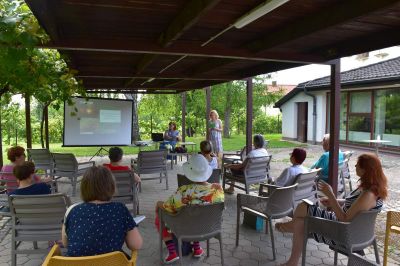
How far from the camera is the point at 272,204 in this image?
3.54m

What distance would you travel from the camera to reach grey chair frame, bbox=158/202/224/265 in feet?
9.27

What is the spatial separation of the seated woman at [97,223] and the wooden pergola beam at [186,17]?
4.65ft

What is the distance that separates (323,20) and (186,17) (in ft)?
4.14

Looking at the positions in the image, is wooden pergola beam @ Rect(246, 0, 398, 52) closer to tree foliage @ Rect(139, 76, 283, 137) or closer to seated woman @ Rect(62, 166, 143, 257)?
seated woman @ Rect(62, 166, 143, 257)

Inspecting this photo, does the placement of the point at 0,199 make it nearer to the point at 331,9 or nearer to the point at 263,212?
the point at 263,212

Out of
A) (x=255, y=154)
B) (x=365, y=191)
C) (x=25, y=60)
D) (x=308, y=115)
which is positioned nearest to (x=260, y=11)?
(x=365, y=191)

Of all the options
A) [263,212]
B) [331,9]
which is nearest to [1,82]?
[263,212]

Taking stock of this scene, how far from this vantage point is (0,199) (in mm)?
3871

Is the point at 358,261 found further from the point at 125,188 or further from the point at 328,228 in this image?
the point at 125,188

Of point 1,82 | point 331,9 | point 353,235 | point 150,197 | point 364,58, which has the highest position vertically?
point 364,58

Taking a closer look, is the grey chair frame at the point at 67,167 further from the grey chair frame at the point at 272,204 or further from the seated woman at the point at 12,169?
the grey chair frame at the point at 272,204

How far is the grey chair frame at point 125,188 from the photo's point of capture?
14.0 feet

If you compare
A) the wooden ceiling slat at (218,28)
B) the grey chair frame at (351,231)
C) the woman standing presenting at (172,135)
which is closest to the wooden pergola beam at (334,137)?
the wooden ceiling slat at (218,28)

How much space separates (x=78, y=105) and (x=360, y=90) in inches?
434
